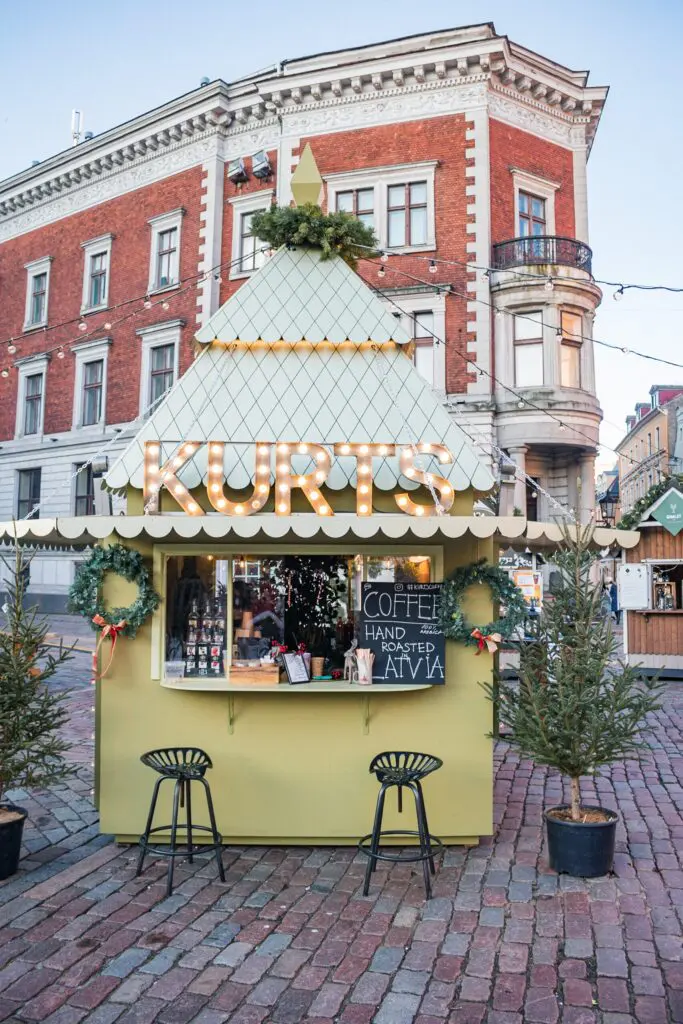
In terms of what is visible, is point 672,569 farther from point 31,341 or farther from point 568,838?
point 31,341

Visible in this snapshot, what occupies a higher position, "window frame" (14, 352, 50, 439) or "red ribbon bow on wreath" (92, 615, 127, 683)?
"window frame" (14, 352, 50, 439)

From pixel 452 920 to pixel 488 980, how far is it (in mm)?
677

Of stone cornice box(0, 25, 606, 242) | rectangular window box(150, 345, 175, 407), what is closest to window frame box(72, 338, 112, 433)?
rectangular window box(150, 345, 175, 407)

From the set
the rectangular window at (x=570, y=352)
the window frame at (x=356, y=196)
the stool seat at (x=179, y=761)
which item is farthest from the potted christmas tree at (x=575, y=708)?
the window frame at (x=356, y=196)

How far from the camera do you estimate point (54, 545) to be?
23.1 ft

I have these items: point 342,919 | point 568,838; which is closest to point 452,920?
point 342,919

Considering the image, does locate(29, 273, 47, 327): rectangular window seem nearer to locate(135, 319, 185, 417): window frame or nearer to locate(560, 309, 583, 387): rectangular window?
locate(135, 319, 185, 417): window frame

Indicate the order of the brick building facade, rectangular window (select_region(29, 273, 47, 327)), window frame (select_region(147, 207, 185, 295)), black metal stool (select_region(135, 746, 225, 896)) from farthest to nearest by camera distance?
rectangular window (select_region(29, 273, 47, 327)) → window frame (select_region(147, 207, 185, 295)) → the brick building facade → black metal stool (select_region(135, 746, 225, 896))

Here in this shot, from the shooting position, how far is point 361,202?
2058 centimetres

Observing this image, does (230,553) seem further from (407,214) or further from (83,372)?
(83,372)

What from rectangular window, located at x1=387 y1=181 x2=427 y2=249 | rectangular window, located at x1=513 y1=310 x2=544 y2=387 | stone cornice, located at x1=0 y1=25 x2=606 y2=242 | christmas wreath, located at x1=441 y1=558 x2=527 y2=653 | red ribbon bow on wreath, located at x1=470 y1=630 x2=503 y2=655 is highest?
stone cornice, located at x1=0 y1=25 x2=606 y2=242

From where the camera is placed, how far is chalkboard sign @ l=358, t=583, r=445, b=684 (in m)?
5.64

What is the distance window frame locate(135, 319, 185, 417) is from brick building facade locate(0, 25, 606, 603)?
0.05 metres

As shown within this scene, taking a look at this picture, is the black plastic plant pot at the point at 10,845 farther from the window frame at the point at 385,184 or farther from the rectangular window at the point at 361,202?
the rectangular window at the point at 361,202
